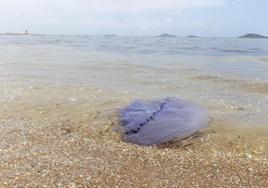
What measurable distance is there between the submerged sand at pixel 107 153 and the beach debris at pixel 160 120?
0.97ft

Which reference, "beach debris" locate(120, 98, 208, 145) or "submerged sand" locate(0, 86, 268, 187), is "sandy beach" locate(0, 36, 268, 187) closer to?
"submerged sand" locate(0, 86, 268, 187)

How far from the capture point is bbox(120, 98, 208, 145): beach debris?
377 inches

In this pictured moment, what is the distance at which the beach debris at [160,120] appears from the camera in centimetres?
959

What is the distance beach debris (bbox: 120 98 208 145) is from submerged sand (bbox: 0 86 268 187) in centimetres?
30

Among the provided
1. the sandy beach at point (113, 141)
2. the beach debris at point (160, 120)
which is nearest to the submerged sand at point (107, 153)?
the sandy beach at point (113, 141)

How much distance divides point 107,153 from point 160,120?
124 inches

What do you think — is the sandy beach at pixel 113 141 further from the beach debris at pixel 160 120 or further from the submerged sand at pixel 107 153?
the beach debris at pixel 160 120

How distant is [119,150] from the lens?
8266 millimetres

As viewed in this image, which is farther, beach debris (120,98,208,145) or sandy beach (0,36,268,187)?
beach debris (120,98,208,145)

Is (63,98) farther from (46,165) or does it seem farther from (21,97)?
(46,165)

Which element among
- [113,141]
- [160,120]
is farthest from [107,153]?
[160,120]

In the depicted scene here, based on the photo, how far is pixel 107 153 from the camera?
26.3ft

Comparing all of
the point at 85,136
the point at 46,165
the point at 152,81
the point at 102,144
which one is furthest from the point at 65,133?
the point at 152,81

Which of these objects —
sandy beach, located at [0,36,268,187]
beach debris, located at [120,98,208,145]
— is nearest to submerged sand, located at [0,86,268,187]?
sandy beach, located at [0,36,268,187]
